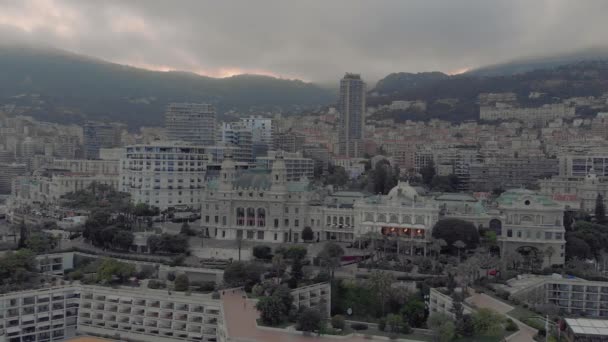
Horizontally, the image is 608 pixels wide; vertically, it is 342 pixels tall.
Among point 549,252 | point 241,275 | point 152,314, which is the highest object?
point 549,252

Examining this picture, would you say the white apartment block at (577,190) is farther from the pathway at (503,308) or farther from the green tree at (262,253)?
the green tree at (262,253)

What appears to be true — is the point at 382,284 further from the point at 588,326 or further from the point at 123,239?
the point at 123,239

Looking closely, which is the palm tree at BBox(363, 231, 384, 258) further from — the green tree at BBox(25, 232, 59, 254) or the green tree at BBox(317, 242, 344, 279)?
the green tree at BBox(25, 232, 59, 254)

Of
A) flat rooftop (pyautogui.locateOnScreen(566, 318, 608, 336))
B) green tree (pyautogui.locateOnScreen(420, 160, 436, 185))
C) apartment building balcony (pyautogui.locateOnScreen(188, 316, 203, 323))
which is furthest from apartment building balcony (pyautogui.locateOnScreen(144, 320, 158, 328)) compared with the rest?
green tree (pyautogui.locateOnScreen(420, 160, 436, 185))

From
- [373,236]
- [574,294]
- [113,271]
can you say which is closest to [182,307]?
[113,271]

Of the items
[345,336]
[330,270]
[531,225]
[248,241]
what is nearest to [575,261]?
[531,225]

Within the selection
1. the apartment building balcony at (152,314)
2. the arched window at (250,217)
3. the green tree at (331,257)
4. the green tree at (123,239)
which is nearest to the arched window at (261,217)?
the arched window at (250,217)
